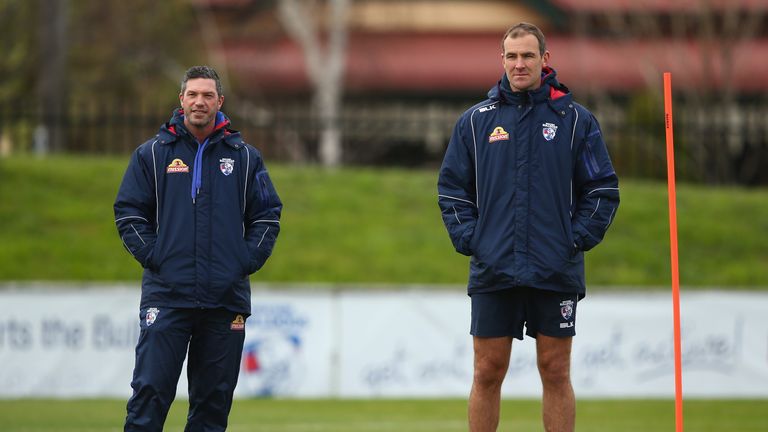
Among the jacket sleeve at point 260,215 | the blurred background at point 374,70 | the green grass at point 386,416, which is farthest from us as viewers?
the blurred background at point 374,70

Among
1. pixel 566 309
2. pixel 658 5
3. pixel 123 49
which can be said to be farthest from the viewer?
pixel 123 49

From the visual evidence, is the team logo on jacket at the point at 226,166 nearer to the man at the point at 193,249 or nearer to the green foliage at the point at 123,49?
the man at the point at 193,249

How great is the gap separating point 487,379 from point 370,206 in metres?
13.9

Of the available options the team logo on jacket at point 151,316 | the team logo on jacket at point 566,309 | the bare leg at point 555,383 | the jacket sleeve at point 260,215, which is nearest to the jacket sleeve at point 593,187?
the team logo on jacket at point 566,309

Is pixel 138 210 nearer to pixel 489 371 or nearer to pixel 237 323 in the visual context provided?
pixel 237 323

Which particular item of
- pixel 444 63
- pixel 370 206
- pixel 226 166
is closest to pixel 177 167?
pixel 226 166

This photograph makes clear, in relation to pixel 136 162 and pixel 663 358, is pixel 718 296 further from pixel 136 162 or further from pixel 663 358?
pixel 136 162

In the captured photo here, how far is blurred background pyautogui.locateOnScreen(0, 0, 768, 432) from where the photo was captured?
15000 millimetres

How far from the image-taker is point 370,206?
68.8ft

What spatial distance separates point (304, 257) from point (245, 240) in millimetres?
11617

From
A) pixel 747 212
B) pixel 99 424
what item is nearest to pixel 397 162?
pixel 747 212

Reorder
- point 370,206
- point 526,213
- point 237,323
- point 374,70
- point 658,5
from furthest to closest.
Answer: point 374,70
point 658,5
point 370,206
point 237,323
point 526,213

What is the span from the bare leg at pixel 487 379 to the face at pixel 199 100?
1938mm

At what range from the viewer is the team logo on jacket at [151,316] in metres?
7.19
